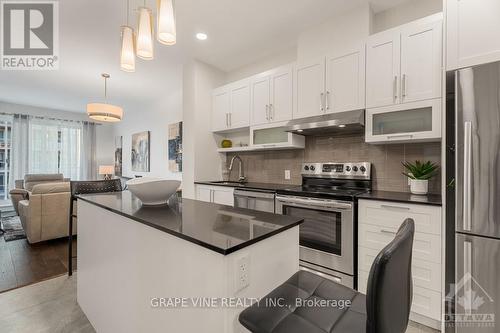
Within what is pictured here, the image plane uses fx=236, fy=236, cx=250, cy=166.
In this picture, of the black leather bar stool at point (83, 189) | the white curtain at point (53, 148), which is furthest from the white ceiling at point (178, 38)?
the black leather bar stool at point (83, 189)

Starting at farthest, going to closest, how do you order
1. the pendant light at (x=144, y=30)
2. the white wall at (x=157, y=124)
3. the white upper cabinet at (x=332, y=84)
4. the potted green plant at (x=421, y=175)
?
the white wall at (x=157, y=124) < the white upper cabinet at (x=332, y=84) < the potted green plant at (x=421, y=175) < the pendant light at (x=144, y=30)

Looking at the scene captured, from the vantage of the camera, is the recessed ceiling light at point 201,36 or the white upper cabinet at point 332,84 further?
the recessed ceiling light at point 201,36

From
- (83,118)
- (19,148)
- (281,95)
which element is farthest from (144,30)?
(83,118)

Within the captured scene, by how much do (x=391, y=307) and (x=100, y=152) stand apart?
29.7 ft

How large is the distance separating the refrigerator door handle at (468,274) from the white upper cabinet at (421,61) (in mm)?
1193

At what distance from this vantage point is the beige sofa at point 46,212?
139 inches

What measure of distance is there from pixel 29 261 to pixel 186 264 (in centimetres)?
332

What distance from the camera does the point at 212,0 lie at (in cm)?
240

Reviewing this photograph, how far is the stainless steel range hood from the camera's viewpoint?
2.34 m

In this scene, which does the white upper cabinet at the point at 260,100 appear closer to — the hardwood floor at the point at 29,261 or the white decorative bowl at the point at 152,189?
the white decorative bowl at the point at 152,189

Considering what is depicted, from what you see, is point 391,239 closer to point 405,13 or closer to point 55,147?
point 405,13

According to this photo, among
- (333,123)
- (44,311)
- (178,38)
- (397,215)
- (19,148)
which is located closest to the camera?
(397,215)

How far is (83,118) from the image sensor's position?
7.52 meters

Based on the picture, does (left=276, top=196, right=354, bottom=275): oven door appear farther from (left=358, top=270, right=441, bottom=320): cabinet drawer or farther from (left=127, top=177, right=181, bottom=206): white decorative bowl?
(left=127, top=177, right=181, bottom=206): white decorative bowl
